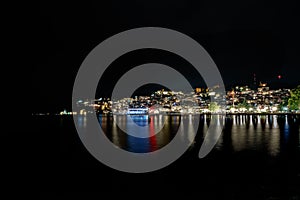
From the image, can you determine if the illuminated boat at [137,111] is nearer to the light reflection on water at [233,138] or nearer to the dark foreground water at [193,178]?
the light reflection on water at [233,138]

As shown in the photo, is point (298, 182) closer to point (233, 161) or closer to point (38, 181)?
point (233, 161)

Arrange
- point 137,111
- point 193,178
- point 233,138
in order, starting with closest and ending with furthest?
point 193,178, point 233,138, point 137,111

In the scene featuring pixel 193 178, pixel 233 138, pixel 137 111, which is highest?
pixel 137 111

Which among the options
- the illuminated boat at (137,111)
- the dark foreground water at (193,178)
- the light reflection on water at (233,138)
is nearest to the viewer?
the dark foreground water at (193,178)

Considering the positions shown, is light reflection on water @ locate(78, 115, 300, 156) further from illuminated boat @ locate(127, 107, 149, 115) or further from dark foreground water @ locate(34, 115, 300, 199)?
illuminated boat @ locate(127, 107, 149, 115)

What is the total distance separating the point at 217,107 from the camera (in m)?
159

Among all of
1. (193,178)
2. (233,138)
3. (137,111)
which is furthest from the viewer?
(137,111)

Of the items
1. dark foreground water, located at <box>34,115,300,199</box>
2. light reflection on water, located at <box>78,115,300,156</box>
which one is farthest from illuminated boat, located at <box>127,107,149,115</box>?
dark foreground water, located at <box>34,115,300,199</box>

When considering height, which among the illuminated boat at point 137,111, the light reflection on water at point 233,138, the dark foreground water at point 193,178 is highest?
the illuminated boat at point 137,111

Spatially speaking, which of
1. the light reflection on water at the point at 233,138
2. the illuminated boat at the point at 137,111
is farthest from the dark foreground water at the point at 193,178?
the illuminated boat at the point at 137,111

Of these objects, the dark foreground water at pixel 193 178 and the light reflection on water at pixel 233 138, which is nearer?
the dark foreground water at pixel 193 178

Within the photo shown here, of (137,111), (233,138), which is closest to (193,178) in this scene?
(233,138)

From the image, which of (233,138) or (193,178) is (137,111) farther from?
(193,178)

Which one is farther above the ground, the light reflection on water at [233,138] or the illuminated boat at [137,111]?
the illuminated boat at [137,111]
